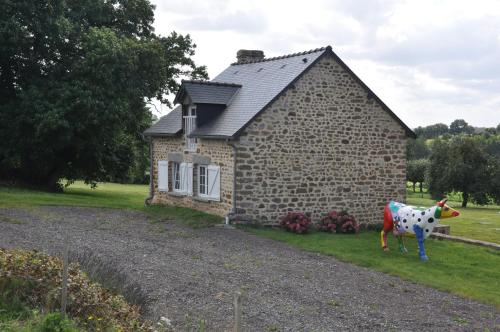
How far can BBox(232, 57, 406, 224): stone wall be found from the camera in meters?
19.0

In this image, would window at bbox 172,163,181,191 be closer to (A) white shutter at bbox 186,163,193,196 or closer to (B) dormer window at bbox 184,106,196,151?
(A) white shutter at bbox 186,163,193,196

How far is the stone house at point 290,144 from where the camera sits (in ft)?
62.4

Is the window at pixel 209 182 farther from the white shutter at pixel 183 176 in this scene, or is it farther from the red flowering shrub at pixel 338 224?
the red flowering shrub at pixel 338 224

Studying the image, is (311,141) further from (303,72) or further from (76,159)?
(76,159)

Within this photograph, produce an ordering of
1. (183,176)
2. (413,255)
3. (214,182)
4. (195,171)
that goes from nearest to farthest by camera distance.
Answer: (413,255)
(214,182)
(195,171)
(183,176)

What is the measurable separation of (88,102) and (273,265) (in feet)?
47.0

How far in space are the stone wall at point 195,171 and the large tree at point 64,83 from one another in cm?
315

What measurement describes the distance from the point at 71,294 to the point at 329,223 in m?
12.5

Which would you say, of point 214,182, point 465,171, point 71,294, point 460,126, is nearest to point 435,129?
point 460,126

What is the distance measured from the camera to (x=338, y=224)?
64.1 feet

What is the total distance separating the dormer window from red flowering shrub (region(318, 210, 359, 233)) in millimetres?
5478

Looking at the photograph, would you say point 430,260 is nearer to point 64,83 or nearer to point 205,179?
point 205,179

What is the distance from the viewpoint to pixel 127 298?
889cm

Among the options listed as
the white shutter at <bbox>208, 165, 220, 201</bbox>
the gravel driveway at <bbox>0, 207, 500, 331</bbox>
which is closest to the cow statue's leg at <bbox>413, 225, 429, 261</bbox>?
the gravel driveway at <bbox>0, 207, 500, 331</bbox>
